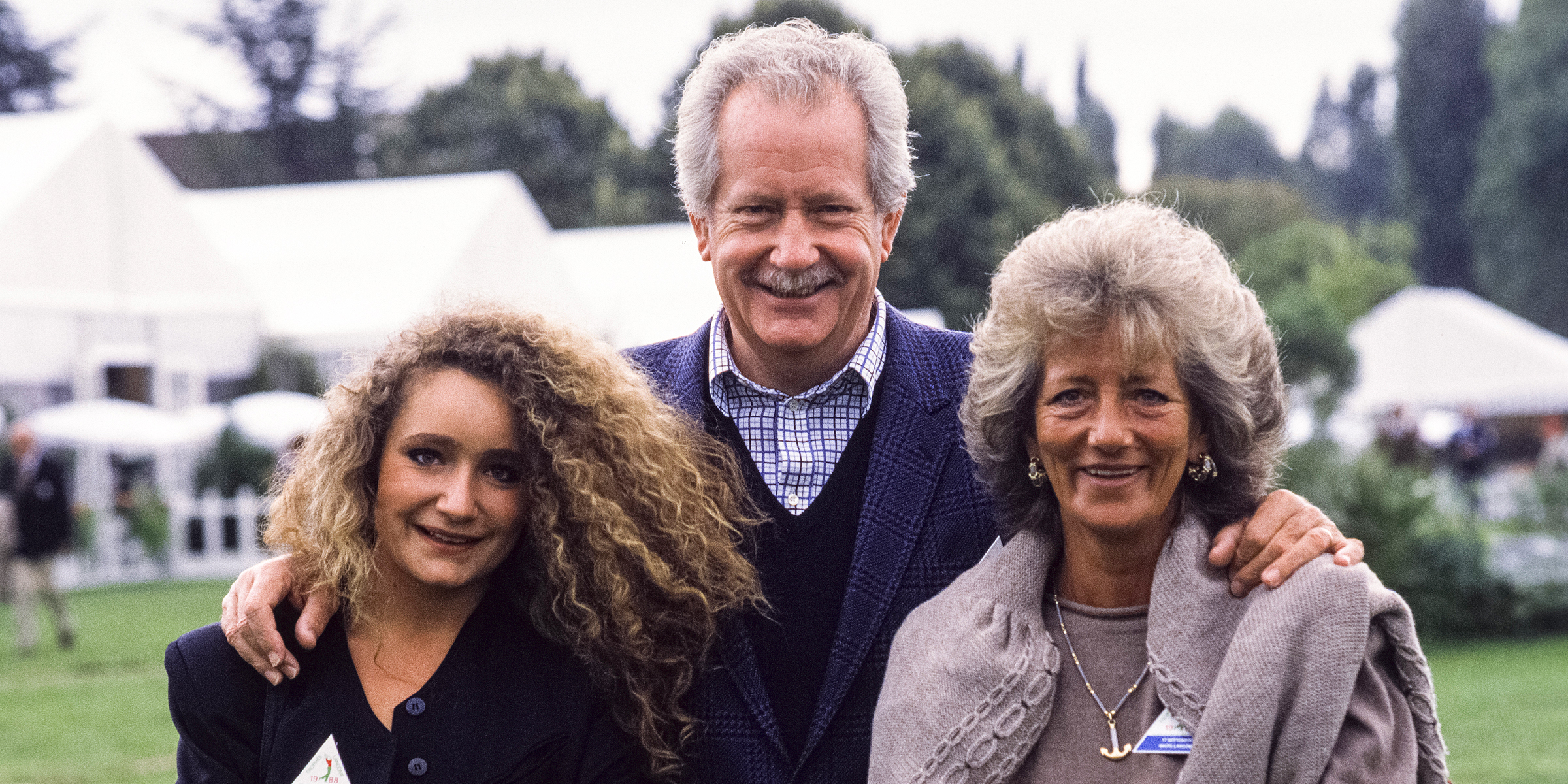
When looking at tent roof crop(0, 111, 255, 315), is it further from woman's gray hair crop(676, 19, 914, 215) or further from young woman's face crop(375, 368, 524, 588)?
young woman's face crop(375, 368, 524, 588)

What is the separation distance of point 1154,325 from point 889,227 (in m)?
1.03

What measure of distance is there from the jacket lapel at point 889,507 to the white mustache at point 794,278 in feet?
0.99

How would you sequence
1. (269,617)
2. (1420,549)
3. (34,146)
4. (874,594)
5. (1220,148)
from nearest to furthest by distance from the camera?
(269,617) < (874,594) < (1420,549) < (34,146) < (1220,148)

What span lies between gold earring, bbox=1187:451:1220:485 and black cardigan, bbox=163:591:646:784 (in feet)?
4.00

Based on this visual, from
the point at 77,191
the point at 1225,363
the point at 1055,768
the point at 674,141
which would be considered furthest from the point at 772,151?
the point at 77,191

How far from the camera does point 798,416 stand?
3369mm

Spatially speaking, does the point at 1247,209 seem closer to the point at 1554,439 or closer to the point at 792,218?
the point at 1554,439

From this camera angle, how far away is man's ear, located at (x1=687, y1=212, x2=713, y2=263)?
342 cm

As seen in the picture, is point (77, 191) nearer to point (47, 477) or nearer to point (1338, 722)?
point (47, 477)

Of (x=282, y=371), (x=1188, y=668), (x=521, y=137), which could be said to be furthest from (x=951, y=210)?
(x=1188, y=668)

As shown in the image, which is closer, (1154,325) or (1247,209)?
(1154,325)

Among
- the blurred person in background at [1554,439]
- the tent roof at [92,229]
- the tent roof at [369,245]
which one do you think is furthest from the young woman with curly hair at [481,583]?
the blurred person in background at [1554,439]

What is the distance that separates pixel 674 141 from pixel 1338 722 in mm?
1975

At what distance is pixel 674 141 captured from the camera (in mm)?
3508
